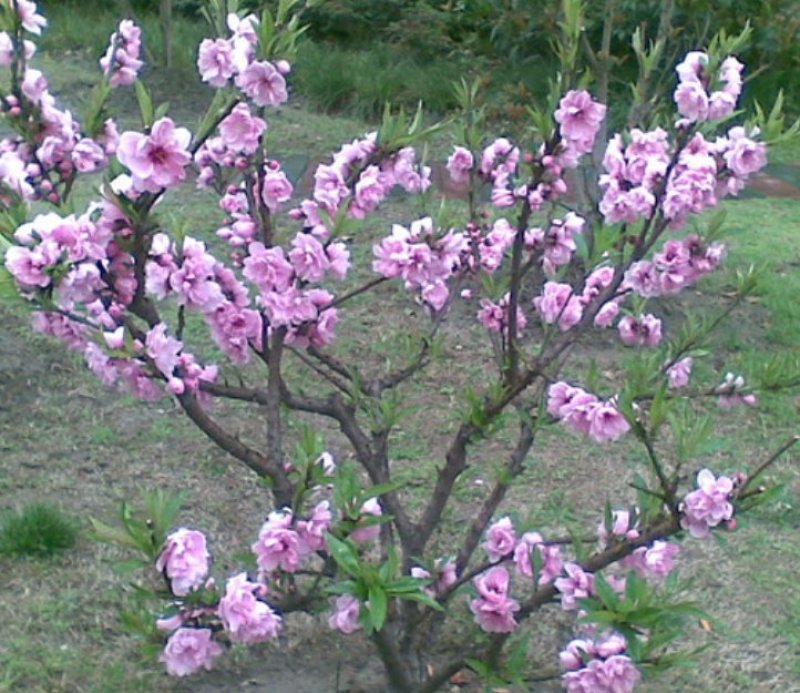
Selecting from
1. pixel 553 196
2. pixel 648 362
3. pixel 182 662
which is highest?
pixel 553 196

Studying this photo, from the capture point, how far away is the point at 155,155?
2.29 meters

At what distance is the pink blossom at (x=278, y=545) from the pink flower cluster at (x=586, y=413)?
556 mm

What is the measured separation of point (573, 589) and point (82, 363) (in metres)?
2.84

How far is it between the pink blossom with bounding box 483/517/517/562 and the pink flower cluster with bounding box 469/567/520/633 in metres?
0.08

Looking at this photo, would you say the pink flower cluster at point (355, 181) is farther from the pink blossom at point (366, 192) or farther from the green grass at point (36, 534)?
the green grass at point (36, 534)

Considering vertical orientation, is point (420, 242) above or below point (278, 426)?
above

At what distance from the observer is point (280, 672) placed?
127 inches

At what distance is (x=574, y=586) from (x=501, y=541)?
0.26 metres

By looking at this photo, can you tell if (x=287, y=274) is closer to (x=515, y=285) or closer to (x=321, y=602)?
(x=515, y=285)

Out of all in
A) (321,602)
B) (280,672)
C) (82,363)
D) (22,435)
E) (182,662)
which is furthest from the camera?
(82,363)

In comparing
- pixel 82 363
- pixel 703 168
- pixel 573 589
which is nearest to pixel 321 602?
pixel 573 589

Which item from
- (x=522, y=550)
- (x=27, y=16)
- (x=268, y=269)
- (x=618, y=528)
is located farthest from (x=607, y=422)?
(x=27, y=16)

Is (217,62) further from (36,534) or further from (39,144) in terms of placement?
(36,534)

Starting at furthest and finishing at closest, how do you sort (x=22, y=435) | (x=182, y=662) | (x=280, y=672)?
(x=22, y=435) → (x=280, y=672) → (x=182, y=662)
